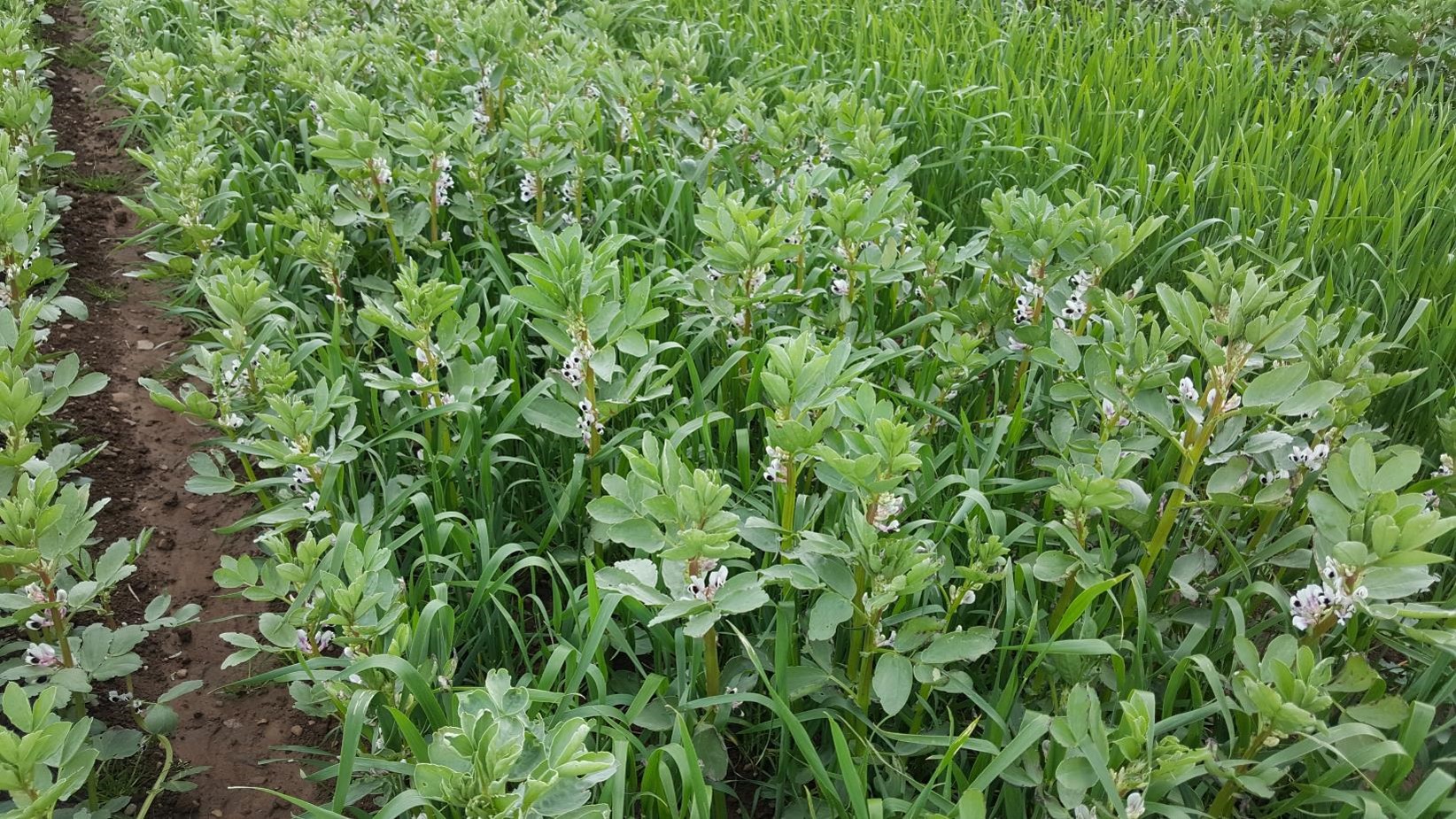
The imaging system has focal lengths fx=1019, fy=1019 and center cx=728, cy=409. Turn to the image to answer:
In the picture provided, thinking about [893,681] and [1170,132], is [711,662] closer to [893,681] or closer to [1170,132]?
[893,681]

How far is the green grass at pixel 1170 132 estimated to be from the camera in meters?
2.77

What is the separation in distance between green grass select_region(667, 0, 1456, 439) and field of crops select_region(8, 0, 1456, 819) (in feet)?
0.10

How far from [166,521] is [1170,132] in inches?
135

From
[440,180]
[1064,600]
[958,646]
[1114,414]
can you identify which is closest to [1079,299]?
[1114,414]

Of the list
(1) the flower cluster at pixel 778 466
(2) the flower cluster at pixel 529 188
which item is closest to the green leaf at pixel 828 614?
(1) the flower cluster at pixel 778 466

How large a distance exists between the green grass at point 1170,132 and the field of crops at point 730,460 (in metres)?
0.03

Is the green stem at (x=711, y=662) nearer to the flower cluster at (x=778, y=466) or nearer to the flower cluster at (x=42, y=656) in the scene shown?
the flower cluster at (x=778, y=466)

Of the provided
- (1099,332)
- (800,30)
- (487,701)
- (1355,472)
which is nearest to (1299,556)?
(1355,472)

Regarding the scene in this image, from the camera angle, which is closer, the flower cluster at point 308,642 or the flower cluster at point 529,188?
the flower cluster at point 308,642

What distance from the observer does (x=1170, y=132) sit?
3.66 m

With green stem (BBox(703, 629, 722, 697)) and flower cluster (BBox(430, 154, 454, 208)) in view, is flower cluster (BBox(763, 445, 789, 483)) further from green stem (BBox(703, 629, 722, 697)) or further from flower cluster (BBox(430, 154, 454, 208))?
flower cluster (BBox(430, 154, 454, 208))

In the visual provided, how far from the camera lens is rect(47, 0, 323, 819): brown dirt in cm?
196

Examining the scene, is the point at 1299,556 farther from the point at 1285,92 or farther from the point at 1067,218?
the point at 1285,92

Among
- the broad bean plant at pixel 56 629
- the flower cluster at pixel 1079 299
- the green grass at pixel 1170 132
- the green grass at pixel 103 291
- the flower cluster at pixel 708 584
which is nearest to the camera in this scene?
the broad bean plant at pixel 56 629
